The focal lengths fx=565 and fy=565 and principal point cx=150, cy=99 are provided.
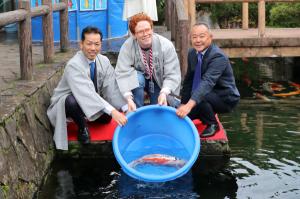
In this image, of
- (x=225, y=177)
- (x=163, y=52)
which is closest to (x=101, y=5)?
(x=163, y=52)

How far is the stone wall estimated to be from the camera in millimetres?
4082

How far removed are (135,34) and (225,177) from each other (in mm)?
1569

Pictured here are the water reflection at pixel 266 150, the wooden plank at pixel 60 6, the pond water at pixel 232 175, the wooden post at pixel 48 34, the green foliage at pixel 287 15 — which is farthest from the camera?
the green foliage at pixel 287 15

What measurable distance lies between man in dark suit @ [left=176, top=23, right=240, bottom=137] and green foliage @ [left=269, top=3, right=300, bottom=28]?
10.1 meters

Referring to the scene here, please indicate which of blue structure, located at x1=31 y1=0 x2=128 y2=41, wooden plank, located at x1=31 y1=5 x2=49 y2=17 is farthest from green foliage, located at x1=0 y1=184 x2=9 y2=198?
blue structure, located at x1=31 y1=0 x2=128 y2=41

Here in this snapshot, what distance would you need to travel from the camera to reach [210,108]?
5.34m

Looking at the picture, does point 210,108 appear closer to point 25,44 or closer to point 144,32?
point 144,32

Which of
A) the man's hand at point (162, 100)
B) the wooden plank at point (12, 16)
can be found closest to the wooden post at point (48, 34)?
the wooden plank at point (12, 16)

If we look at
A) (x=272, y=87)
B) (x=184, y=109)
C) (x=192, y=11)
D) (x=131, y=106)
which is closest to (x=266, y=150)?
(x=184, y=109)

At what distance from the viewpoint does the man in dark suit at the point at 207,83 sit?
5.12 meters

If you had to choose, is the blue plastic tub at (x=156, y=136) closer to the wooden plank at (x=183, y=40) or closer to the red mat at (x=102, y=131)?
the red mat at (x=102, y=131)

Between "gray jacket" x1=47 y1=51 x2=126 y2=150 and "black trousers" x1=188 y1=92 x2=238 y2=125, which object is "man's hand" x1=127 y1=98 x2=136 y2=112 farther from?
"black trousers" x1=188 y1=92 x2=238 y2=125

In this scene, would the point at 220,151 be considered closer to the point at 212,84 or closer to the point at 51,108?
the point at 212,84

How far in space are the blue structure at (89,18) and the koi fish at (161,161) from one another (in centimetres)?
531
